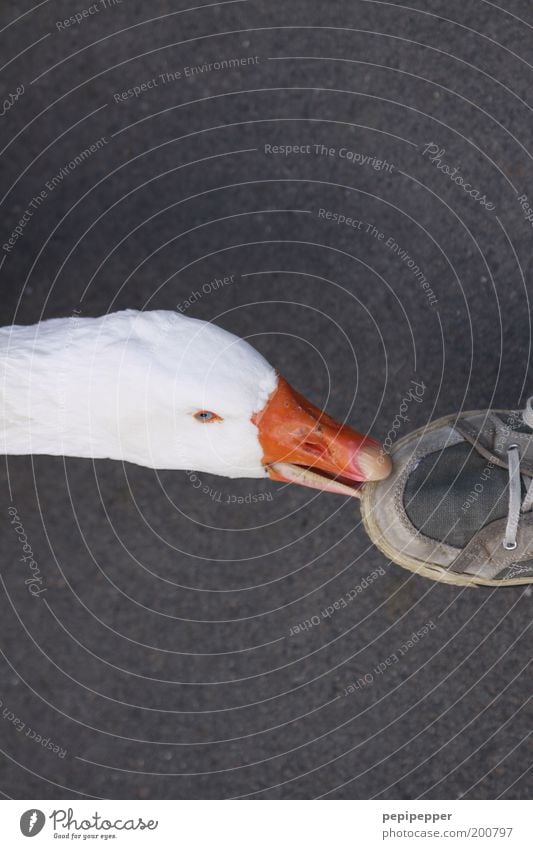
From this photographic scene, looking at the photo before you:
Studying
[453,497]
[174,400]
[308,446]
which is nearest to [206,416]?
[174,400]

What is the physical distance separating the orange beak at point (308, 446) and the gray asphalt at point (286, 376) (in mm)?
611

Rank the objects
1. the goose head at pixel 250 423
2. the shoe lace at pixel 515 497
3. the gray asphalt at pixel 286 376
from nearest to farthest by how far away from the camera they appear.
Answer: the goose head at pixel 250 423 < the shoe lace at pixel 515 497 < the gray asphalt at pixel 286 376

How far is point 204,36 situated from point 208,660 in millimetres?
1714

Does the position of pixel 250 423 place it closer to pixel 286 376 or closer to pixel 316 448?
pixel 316 448

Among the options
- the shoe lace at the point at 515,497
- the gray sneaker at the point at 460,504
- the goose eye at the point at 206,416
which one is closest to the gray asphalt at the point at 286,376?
the gray sneaker at the point at 460,504

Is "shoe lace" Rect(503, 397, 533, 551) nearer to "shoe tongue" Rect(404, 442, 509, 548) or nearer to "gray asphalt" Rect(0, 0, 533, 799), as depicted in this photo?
"shoe tongue" Rect(404, 442, 509, 548)

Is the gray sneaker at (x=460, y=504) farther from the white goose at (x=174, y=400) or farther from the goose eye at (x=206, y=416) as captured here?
the goose eye at (x=206, y=416)

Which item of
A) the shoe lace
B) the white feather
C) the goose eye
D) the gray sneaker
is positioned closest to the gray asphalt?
the gray sneaker

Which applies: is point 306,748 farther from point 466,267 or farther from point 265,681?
point 466,267

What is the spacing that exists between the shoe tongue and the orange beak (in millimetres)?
316

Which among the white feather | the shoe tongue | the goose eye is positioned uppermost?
the shoe tongue

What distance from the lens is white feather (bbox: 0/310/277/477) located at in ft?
5.76

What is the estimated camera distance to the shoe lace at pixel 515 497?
218cm

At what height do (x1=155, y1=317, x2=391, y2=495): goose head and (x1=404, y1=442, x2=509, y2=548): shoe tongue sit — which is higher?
(x1=404, y1=442, x2=509, y2=548): shoe tongue
